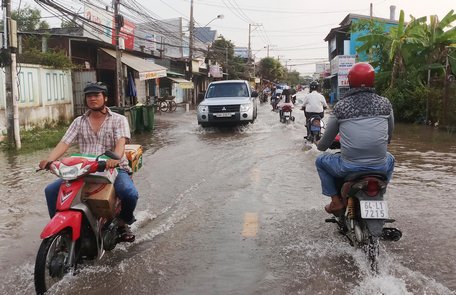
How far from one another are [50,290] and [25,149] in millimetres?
9481

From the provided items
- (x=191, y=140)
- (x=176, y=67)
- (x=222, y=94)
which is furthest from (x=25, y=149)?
(x=176, y=67)

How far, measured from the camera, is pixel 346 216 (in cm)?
457

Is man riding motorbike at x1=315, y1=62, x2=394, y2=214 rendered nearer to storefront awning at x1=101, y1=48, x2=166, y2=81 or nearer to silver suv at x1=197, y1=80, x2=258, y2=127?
silver suv at x1=197, y1=80, x2=258, y2=127

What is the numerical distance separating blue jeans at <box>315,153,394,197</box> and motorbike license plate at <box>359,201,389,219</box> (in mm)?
326

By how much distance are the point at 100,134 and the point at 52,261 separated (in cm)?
139

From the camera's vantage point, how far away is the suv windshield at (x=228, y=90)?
Result: 18516 mm

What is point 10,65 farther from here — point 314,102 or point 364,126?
point 364,126

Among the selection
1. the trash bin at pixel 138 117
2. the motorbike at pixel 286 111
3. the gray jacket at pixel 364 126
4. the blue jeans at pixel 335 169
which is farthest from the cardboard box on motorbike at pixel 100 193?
the motorbike at pixel 286 111

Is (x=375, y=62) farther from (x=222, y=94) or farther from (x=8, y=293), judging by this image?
(x=8, y=293)

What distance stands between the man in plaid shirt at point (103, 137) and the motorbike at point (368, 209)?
200cm

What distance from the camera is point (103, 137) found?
4711 mm

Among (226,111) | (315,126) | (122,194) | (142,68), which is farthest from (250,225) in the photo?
(142,68)

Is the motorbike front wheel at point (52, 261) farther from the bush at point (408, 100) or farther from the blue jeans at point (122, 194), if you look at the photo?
the bush at point (408, 100)

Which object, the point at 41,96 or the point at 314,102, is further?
the point at 41,96
